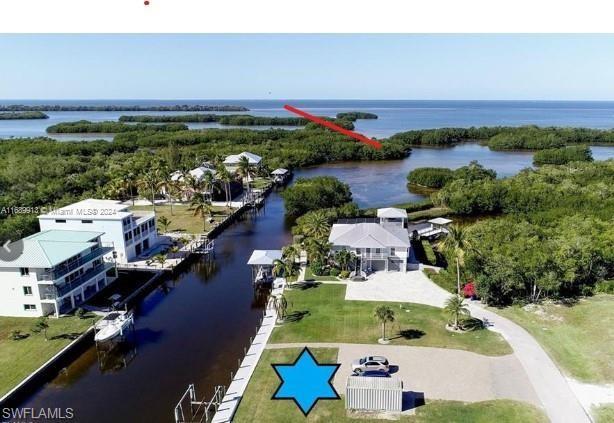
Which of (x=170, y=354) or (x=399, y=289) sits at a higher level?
(x=399, y=289)

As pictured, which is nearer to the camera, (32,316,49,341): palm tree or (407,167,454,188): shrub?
(32,316,49,341): palm tree

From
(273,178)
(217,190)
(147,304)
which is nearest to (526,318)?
(147,304)

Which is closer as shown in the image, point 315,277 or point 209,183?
point 315,277

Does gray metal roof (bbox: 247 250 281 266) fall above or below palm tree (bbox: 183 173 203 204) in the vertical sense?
below

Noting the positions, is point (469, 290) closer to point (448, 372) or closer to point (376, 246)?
point (376, 246)

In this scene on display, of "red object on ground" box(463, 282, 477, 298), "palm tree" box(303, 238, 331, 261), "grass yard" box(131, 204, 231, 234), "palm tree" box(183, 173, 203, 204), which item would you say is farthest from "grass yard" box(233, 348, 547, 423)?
"palm tree" box(183, 173, 203, 204)

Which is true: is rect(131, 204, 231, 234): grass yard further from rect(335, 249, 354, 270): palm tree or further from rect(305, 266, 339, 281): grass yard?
rect(335, 249, 354, 270): palm tree

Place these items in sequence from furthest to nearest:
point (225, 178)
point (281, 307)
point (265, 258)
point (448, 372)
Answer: point (225, 178), point (265, 258), point (281, 307), point (448, 372)

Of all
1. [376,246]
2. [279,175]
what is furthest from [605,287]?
[279,175]
